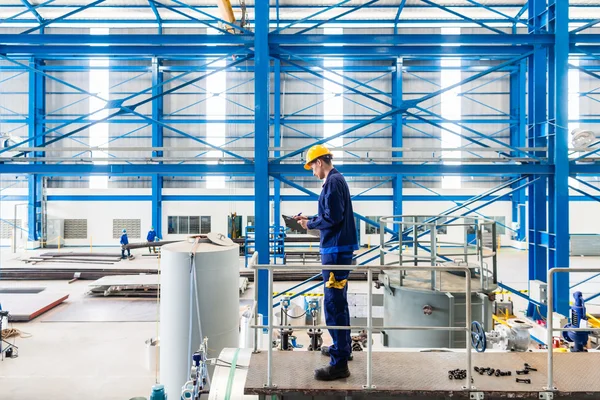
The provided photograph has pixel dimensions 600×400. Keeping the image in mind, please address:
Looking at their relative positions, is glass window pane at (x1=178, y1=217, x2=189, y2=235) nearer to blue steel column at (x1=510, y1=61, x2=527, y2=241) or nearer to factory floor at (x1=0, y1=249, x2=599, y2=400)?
factory floor at (x1=0, y1=249, x2=599, y2=400)

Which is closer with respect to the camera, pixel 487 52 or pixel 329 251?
pixel 329 251

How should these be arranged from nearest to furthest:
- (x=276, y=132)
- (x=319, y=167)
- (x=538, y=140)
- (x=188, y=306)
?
1. (x=319, y=167)
2. (x=188, y=306)
3. (x=538, y=140)
4. (x=276, y=132)

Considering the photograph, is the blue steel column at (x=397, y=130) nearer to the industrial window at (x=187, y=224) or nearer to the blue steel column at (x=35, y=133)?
the industrial window at (x=187, y=224)

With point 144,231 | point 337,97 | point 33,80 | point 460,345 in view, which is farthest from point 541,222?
point 33,80

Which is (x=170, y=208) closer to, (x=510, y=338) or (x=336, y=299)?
(x=510, y=338)

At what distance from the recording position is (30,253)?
1973cm

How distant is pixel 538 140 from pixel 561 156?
0.87 m

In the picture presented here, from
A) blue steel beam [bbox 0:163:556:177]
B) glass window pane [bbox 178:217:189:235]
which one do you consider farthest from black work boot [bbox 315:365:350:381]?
glass window pane [bbox 178:217:189:235]

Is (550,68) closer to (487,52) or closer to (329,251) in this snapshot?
(487,52)

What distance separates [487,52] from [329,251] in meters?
8.09

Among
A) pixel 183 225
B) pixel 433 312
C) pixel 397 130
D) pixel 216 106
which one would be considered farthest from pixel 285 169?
pixel 183 225

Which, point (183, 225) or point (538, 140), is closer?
point (538, 140)

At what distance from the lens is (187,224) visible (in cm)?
2155

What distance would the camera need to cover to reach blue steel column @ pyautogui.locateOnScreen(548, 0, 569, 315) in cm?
881
